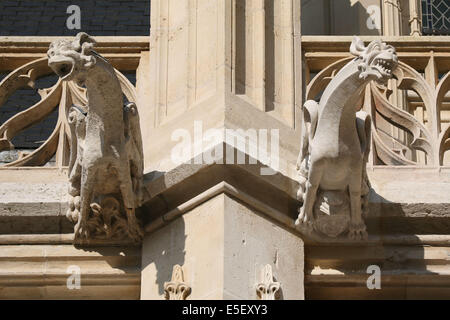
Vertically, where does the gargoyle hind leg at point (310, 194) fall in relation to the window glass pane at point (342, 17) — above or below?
below

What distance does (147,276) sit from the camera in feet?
32.2

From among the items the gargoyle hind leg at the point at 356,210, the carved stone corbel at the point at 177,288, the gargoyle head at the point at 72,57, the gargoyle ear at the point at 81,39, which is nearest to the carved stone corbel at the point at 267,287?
the carved stone corbel at the point at 177,288

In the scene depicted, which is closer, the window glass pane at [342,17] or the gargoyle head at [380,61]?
the gargoyle head at [380,61]

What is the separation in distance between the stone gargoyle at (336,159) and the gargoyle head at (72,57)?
115 cm

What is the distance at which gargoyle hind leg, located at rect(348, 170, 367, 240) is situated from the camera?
9798 mm

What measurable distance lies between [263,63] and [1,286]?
171 cm

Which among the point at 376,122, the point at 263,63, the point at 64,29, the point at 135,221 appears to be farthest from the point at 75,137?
the point at 64,29

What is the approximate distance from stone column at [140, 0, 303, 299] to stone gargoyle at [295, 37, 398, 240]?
13 cm

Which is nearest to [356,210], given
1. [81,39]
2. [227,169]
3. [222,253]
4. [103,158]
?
[227,169]

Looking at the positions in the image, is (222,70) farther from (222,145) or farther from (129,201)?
(129,201)

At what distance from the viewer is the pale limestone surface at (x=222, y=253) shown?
374 inches

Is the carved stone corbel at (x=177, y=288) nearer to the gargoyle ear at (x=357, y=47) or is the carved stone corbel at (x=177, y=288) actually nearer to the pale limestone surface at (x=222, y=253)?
the pale limestone surface at (x=222, y=253)

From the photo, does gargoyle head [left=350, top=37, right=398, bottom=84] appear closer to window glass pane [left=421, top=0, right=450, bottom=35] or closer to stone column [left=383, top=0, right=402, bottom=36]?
stone column [left=383, top=0, right=402, bottom=36]
